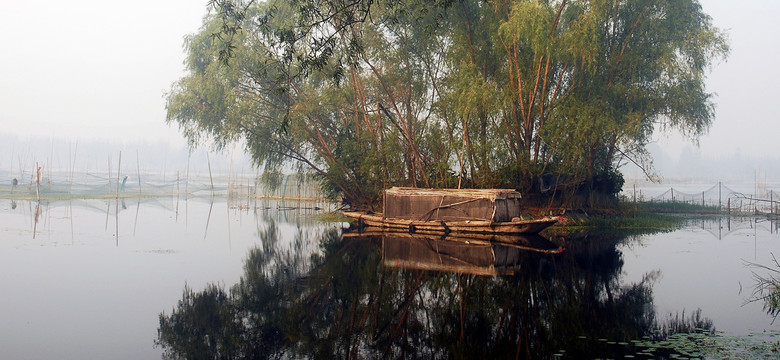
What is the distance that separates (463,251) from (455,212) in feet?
15.1

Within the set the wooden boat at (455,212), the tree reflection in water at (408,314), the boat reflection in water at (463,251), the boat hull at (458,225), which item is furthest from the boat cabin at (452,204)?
the tree reflection in water at (408,314)

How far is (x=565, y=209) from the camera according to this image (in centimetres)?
2072

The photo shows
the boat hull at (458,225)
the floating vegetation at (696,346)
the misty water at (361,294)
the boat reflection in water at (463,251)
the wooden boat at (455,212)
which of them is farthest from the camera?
the wooden boat at (455,212)

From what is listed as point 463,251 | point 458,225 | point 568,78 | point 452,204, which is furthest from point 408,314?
point 568,78

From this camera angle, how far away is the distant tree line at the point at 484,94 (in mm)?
19141

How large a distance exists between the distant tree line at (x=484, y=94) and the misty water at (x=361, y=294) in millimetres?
4733

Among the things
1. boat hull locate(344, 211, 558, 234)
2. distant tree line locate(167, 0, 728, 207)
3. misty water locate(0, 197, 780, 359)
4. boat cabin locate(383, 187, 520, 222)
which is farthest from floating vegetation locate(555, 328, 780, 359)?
distant tree line locate(167, 0, 728, 207)

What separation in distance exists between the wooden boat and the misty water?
4.02 feet

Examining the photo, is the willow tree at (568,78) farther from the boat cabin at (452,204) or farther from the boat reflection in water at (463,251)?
the boat reflection in water at (463,251)

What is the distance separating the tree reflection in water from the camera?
6.10m

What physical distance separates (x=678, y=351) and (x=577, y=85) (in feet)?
50.9

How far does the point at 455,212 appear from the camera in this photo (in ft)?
60.1

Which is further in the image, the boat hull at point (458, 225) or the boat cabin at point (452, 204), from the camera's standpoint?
the boat cabin at point (452, 204)

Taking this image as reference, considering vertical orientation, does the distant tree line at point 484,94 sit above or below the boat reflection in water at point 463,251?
above
